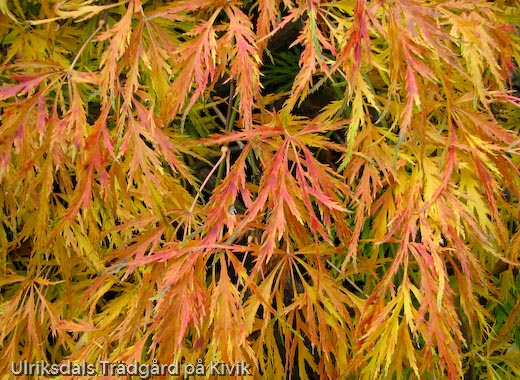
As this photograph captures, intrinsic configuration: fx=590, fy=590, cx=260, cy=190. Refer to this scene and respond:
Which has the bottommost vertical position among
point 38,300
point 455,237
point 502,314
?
point 502,314

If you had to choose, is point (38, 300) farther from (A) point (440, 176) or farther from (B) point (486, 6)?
(B) point (486, 6)

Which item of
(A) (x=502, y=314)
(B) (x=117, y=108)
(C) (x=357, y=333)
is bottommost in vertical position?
(A) (x=502, y=314)

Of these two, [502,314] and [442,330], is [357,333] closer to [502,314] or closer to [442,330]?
[442,330]

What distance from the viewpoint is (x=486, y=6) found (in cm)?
94

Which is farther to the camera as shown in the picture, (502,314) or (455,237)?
(502,314)

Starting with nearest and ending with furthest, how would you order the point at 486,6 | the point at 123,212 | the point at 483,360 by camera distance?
the point at 486,6
the point at 123,212
the point at 483,360

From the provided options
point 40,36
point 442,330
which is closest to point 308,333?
point 442,330

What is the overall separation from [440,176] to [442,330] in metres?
0.25

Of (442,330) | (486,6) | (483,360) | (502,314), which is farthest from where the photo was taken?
(502,314)

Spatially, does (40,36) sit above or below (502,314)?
above

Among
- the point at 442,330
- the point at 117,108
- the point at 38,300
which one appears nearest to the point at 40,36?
the point at 117,108

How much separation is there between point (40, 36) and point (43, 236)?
1.29 ft

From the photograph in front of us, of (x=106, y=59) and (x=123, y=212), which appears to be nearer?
(x=106, y=59)

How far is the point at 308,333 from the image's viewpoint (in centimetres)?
98
